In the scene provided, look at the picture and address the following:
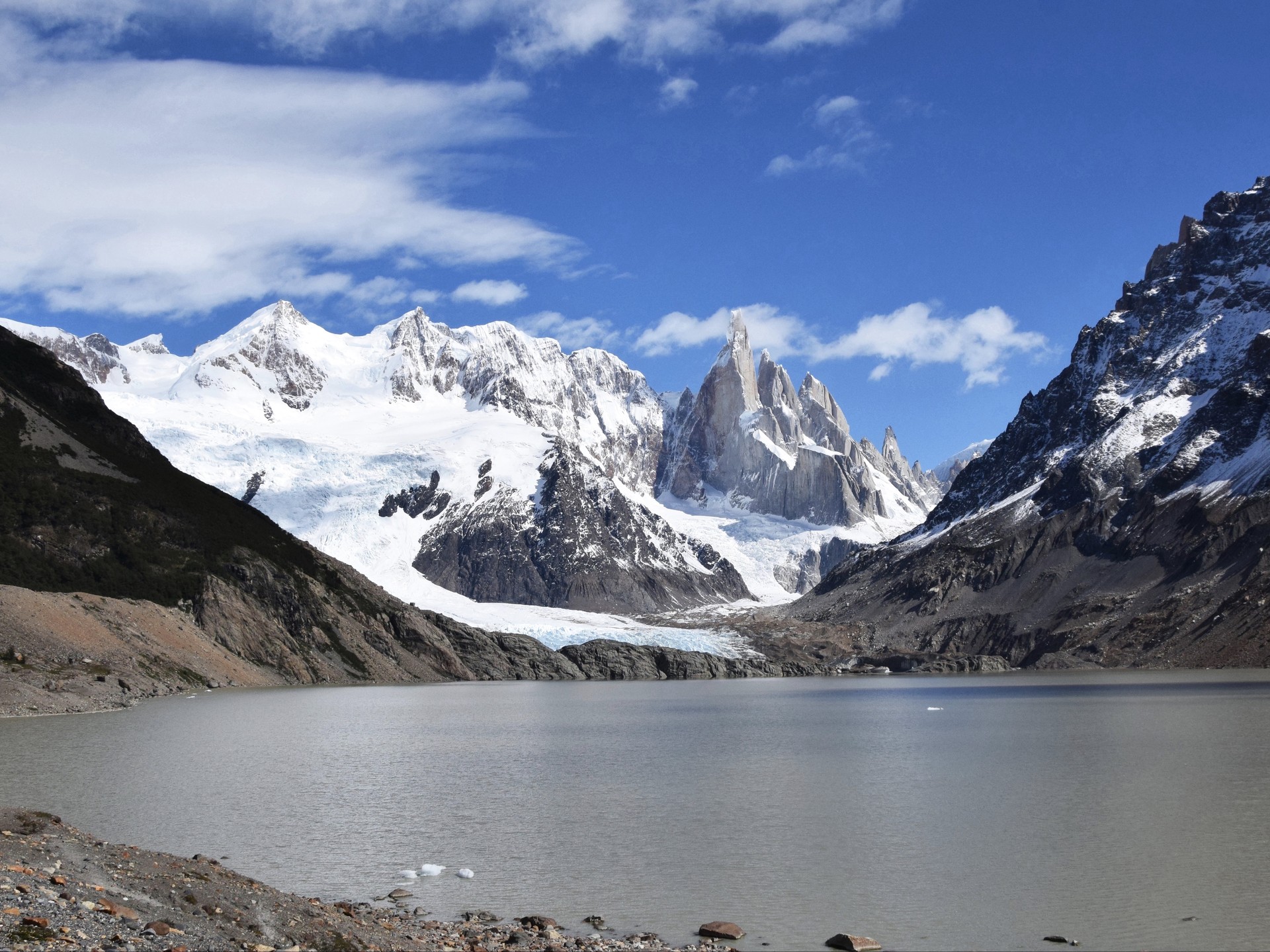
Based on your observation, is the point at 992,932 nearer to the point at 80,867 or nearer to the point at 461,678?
the point at 80,867

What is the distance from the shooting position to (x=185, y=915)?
22469mm

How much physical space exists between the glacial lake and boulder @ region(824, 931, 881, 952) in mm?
354

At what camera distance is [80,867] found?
24.8 m

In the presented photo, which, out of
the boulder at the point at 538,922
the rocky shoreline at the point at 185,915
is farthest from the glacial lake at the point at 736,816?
the rocky shoreline at the point at 185,915

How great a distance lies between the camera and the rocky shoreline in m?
19.9

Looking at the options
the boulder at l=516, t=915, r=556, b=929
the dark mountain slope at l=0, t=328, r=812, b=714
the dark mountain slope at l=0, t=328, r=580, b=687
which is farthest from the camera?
the dark mountain slope at l=0, t=328, r=580, b=687

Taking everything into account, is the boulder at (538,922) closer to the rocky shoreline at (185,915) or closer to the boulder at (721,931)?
the rocky shoreline at (185,915)

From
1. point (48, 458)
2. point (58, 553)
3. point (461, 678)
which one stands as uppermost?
point (48, 458)

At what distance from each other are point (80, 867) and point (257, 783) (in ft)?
83.3

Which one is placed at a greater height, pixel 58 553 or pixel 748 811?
pixel 58 553

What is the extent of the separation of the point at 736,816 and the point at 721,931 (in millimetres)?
16311

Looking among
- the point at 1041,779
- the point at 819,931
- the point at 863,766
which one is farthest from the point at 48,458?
the point at 819,931

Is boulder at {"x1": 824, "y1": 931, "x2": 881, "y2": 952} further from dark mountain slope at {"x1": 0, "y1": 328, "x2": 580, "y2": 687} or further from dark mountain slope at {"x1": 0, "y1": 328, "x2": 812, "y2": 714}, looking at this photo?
dark mountain slope at {"x1": 0, "y1": 328, "x2": 580, "y2": 687}

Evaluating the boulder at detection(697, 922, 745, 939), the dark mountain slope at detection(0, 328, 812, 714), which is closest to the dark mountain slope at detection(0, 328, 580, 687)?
the dark mountain slope at detection(0, 328, 812, 714)
